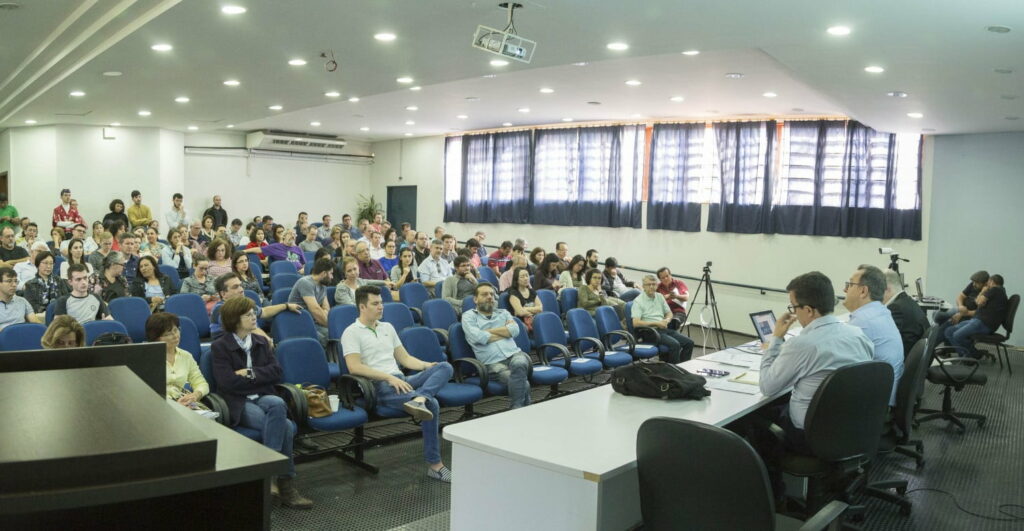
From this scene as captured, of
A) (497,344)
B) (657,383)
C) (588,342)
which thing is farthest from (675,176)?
(657,383)

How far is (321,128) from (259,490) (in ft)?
50.8

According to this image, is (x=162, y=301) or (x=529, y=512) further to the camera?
(x=162, y=301)

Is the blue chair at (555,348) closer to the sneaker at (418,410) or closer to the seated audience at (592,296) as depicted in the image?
the seated audience at (592,296)

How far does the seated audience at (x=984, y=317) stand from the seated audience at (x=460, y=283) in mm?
5609

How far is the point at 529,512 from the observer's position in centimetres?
274

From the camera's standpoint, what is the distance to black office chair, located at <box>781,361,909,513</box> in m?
3.29

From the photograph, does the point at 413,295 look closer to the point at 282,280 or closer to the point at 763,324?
the point at 282,280

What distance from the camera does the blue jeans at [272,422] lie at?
409cm

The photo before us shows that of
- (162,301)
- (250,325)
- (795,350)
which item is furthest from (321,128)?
(795,350)

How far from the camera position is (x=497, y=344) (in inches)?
227

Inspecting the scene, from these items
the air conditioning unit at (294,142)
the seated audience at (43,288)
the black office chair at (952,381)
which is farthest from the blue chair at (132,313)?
the air conditioning unit at (294,142)

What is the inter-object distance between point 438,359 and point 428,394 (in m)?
0.59

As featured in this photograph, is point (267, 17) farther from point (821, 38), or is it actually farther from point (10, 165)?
point (10, 165)

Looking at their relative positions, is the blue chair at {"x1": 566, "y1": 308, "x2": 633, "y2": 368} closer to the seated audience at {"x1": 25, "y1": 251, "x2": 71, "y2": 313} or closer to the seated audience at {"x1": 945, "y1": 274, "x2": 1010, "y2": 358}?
the seated audience at {"x1": 25, "y1": 251, "x2": 71, "y2": 313}
